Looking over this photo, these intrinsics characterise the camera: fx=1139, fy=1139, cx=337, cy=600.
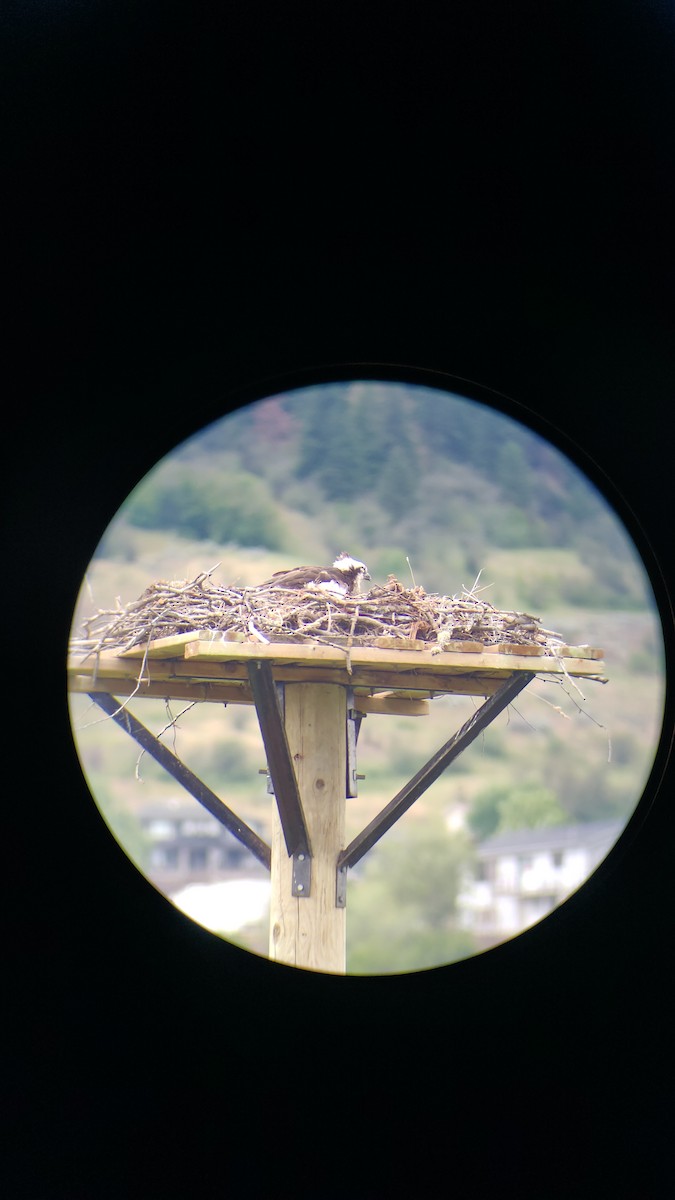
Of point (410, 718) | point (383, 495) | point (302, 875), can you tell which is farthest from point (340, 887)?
point (383, 495)

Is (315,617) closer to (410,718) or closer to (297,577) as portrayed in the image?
(297,577)

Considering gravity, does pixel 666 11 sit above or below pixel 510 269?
above

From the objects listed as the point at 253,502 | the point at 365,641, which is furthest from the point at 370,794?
the point at 365,641

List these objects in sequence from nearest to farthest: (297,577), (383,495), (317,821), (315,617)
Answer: (315,617), (297,577), (317,821), (383,495)

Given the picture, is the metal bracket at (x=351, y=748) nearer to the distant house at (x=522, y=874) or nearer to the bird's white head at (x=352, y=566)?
the bird's white head at (x=352, y=566)

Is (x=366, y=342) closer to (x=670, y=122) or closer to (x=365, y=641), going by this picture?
(x=670, y=122)

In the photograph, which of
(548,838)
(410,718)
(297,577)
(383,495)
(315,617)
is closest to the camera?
(315,617)
